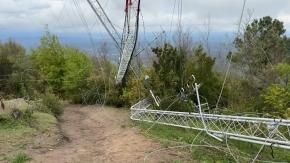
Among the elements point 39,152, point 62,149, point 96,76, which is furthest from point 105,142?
point 96,76

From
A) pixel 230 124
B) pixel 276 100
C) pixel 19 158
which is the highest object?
pixel 230 124

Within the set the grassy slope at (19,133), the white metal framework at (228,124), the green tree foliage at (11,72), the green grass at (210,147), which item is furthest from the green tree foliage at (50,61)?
the green grass at (210,147)

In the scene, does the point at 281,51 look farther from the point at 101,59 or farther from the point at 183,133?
the point at 183,133

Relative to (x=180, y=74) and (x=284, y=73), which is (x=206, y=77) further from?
(x=284, y=73)

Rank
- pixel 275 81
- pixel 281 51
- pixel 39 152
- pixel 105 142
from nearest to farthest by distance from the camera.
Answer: pixel 39 152 < pixel 105 142 < pixel 275 81 < pixel 281 51

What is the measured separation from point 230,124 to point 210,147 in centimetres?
83

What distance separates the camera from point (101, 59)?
36.5 metres

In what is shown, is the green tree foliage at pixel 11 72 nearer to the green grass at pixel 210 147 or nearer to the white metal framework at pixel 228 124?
the white metal framework at pixel 228 124

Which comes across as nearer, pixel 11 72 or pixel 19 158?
pixel 19 158

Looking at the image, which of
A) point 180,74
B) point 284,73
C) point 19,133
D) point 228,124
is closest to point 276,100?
point 284,73

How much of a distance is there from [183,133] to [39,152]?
5.09 metres

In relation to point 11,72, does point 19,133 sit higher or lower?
higher

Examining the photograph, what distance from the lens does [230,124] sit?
41.6 feet

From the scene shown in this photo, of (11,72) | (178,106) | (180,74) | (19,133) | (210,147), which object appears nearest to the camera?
(210,147)
